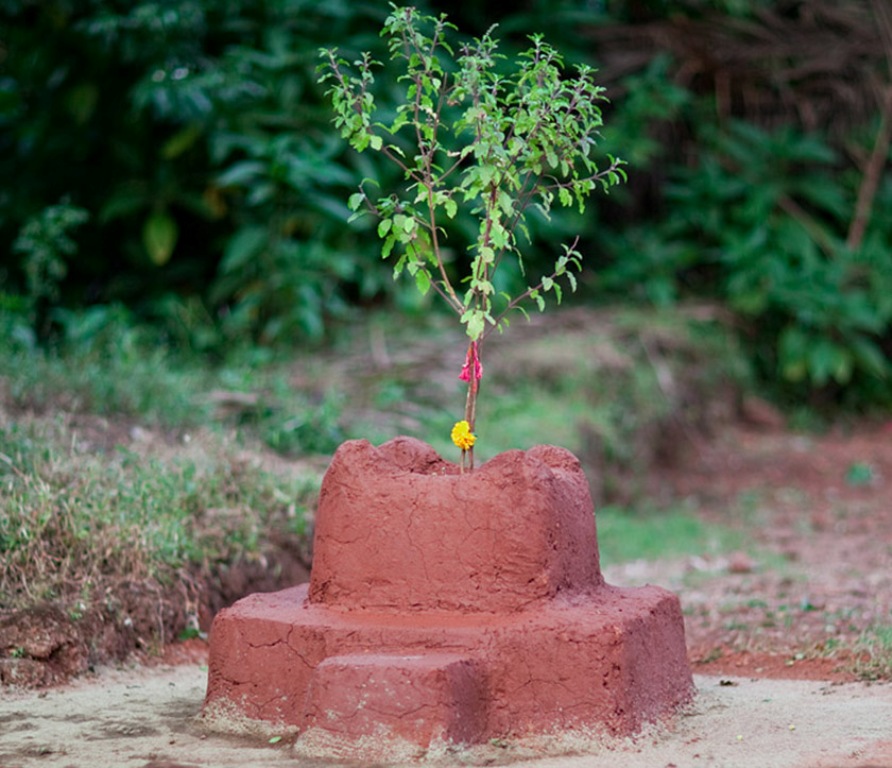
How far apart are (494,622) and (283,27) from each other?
6.04 metres

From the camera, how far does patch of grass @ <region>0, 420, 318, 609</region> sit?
4.41 meters

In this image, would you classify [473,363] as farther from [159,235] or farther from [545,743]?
[159,235]

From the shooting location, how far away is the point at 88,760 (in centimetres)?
323

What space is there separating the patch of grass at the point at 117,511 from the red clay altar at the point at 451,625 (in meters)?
0.93

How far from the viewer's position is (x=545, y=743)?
331 centimetres

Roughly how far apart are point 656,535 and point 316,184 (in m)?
3.05

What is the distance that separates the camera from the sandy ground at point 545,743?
3188mm

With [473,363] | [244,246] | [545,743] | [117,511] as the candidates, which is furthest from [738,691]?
[244,246]

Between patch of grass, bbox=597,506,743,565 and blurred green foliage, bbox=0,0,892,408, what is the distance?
2.09 metres

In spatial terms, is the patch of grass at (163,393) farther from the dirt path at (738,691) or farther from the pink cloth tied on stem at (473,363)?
the pink cloth tied on stem at (473,363)

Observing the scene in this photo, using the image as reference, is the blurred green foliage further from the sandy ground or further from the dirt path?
the sandy ground

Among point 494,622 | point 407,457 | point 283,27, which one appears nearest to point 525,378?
point 283,27

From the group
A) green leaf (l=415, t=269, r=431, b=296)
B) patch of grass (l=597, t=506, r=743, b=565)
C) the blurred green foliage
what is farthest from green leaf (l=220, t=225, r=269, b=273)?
green leaf (l=415, t=269, r=431, b=296)

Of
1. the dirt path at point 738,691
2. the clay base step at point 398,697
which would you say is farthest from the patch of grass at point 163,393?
the clay base step at point 398,697
